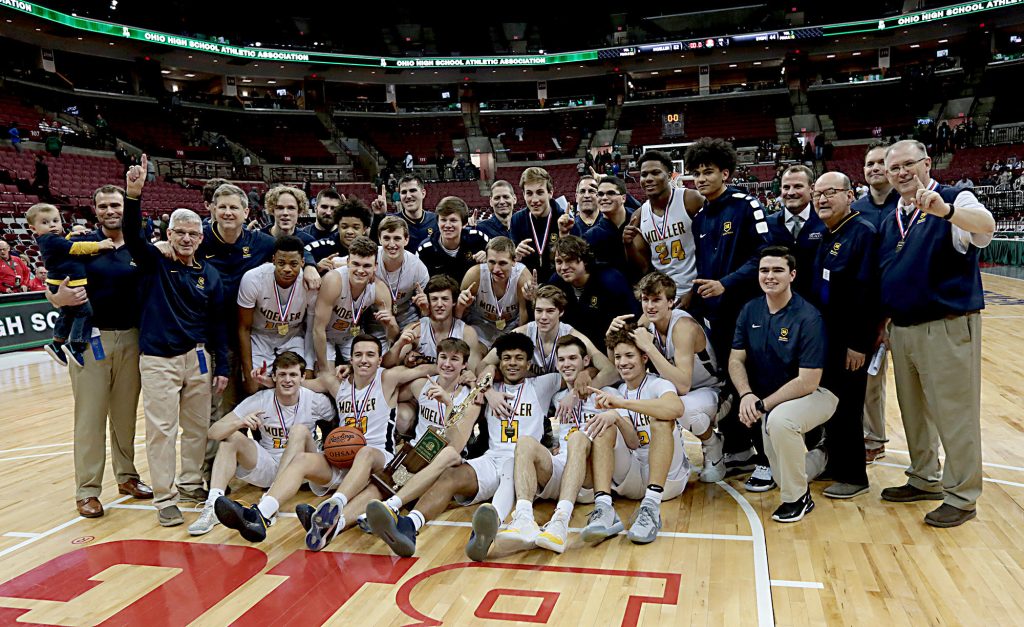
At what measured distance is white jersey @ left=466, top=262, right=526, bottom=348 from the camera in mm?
5520

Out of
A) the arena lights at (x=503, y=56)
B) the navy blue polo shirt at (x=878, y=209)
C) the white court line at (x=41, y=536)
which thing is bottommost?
the white court line at (x=41, y=536)

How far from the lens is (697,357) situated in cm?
503

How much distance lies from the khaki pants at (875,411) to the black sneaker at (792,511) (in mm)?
1472

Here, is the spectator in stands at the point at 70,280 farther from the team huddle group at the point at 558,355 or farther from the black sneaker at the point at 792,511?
the black sneaker at the point at 792,511

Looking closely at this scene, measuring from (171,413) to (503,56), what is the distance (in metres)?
32.9

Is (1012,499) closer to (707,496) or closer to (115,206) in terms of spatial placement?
→ (707,496)

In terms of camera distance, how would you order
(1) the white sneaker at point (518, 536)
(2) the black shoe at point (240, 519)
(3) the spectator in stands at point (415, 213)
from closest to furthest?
(1) the white sneaker at point (518, 536) → (2) the black shoe at point (240, 519) → (3) the spectator in stands at point (415, 213)

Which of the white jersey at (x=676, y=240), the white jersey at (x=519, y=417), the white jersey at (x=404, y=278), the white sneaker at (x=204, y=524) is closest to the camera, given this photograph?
the white sneaker at (x=204, y=524)

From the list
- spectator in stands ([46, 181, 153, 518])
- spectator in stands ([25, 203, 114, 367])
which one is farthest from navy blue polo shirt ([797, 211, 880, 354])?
spectator in stands ([25, 203, 114, 367])

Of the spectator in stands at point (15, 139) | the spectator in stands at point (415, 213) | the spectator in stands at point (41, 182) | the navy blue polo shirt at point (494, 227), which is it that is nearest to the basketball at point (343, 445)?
the spectator in stands at point (415, 213)

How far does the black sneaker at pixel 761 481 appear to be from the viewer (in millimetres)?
4926

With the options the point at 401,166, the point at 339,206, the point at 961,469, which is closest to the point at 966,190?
the point at 961,469

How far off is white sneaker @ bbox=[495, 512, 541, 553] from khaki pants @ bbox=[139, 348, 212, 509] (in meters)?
2.40

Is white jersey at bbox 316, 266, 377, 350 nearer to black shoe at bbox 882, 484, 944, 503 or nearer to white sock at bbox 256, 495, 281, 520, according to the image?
white sock at bbox 256, 495, 281, 520
